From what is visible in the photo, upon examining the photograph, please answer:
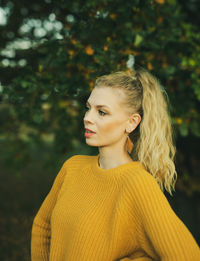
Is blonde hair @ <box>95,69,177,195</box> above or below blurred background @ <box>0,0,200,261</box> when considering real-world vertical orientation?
below

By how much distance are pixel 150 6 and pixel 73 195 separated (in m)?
1.65

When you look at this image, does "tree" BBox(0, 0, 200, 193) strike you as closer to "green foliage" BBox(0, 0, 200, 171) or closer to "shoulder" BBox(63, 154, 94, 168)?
"green foliage" BBox(0, 0, 200, 171)

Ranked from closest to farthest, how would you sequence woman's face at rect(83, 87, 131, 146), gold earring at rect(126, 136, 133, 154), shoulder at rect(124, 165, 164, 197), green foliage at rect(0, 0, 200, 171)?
shoulder at rect(124, 165, 164, 197)
woman's face at rect(83, 87, 131, 146)
gold earring at rect(126, 136, 133, 154)
green foliage at rect(0, 0, 200, 171)

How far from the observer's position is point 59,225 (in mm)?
1617

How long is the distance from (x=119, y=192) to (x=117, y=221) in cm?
15

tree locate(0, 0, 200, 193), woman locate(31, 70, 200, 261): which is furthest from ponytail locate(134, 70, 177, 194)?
tree locate(0, 0, 200, 193)

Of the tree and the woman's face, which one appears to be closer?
the woman's face

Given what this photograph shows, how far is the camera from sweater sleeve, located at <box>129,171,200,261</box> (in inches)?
50.6

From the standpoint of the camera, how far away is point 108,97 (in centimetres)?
162

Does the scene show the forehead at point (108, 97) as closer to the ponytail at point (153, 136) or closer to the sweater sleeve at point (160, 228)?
the ponytail at point (153, 136)

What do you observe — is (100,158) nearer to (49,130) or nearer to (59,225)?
(59,225)

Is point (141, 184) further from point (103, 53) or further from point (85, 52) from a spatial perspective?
point (85, 52)

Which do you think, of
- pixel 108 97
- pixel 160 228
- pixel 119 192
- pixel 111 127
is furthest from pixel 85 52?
pixel 160 228

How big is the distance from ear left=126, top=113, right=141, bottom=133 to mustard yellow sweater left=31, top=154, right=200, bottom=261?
0.21 metres
